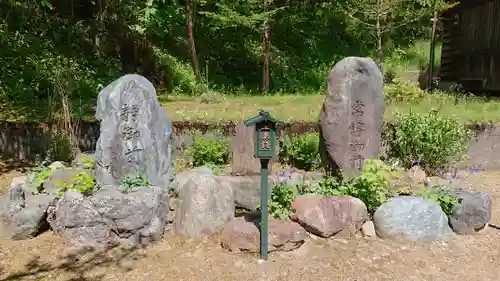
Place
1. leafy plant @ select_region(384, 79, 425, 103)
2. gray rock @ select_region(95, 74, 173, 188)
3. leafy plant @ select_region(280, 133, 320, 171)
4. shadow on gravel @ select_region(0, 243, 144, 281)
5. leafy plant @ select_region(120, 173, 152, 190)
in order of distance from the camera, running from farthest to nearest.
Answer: leafy plant @ select_region(384, 79, 425, 103)
leafy plant @ select_region(280, 133, 320, 171)
gray rock @ select_region(95, 74, 173, 188)
leafy plant @ select_region(120, 173, 152, 190)
shadow on gravel @ select_region(0, 243, 144, 281)

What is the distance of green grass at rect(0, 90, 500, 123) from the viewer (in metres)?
9.97

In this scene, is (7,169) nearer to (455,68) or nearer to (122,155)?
(122,155)

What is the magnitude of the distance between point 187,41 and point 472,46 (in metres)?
11.2

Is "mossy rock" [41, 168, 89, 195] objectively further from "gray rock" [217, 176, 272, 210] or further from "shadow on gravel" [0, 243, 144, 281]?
"gray rock" [217, 176, 272, 210]

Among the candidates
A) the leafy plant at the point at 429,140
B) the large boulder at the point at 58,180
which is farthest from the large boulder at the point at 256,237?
the leafy plant at the point at 429,140

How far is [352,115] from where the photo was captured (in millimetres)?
6773

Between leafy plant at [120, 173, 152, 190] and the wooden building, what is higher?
the wooden building

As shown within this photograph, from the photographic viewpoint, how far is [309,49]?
2136 cm

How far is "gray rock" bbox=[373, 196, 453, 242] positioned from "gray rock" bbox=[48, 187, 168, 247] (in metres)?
2.81

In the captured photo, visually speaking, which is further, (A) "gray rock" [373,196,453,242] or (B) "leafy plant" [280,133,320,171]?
(B) "leafy plant" [280,133,320,171]

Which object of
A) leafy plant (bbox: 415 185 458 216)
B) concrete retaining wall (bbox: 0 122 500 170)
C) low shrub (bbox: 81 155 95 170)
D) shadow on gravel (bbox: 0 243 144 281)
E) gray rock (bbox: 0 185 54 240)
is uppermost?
concrete retaining wall (bbox: 0 122 500 170)

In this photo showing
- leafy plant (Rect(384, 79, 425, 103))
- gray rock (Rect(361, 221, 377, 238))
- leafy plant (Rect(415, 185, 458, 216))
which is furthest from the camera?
leafy plant (Rect(384, 79, 425, 103))

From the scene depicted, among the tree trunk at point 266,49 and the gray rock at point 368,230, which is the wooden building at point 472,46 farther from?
the gray rock at point 368,230

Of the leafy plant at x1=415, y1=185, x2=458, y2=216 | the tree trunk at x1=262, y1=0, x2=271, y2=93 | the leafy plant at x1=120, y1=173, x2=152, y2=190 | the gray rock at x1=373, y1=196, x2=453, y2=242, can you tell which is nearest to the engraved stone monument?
the leafy plant at x1=415, y1=185, x2=458, y2=216
